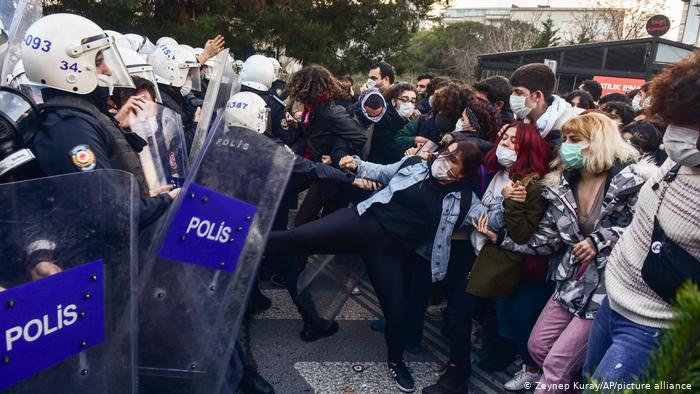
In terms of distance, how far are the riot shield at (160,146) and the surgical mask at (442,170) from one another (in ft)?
5.15

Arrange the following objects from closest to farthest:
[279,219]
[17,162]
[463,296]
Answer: [17,162], [463,296], [279,219]

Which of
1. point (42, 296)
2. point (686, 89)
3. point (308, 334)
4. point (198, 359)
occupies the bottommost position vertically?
point (308, 334)

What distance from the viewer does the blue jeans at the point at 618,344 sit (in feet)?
6.22

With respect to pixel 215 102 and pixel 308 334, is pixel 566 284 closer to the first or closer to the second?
pixel 308 334

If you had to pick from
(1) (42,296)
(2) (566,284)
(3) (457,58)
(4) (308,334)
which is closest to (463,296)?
(2) (566,284)

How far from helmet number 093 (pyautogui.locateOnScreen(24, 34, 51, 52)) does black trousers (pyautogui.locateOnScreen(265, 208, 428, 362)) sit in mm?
1613

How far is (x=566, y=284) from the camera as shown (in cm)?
282

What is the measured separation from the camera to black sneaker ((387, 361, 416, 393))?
325 cm

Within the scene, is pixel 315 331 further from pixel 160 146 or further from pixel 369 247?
pixel 160 146

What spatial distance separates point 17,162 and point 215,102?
1.59m

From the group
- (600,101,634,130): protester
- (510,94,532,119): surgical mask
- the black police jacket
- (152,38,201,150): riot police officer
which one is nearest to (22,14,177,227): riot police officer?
the black police jacket

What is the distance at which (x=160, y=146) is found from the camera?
2.96 meters

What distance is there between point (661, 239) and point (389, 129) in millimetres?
3516

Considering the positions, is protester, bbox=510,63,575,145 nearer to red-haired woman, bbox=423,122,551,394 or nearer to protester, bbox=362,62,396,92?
red-haired woman, bbox=423,122,551,394
